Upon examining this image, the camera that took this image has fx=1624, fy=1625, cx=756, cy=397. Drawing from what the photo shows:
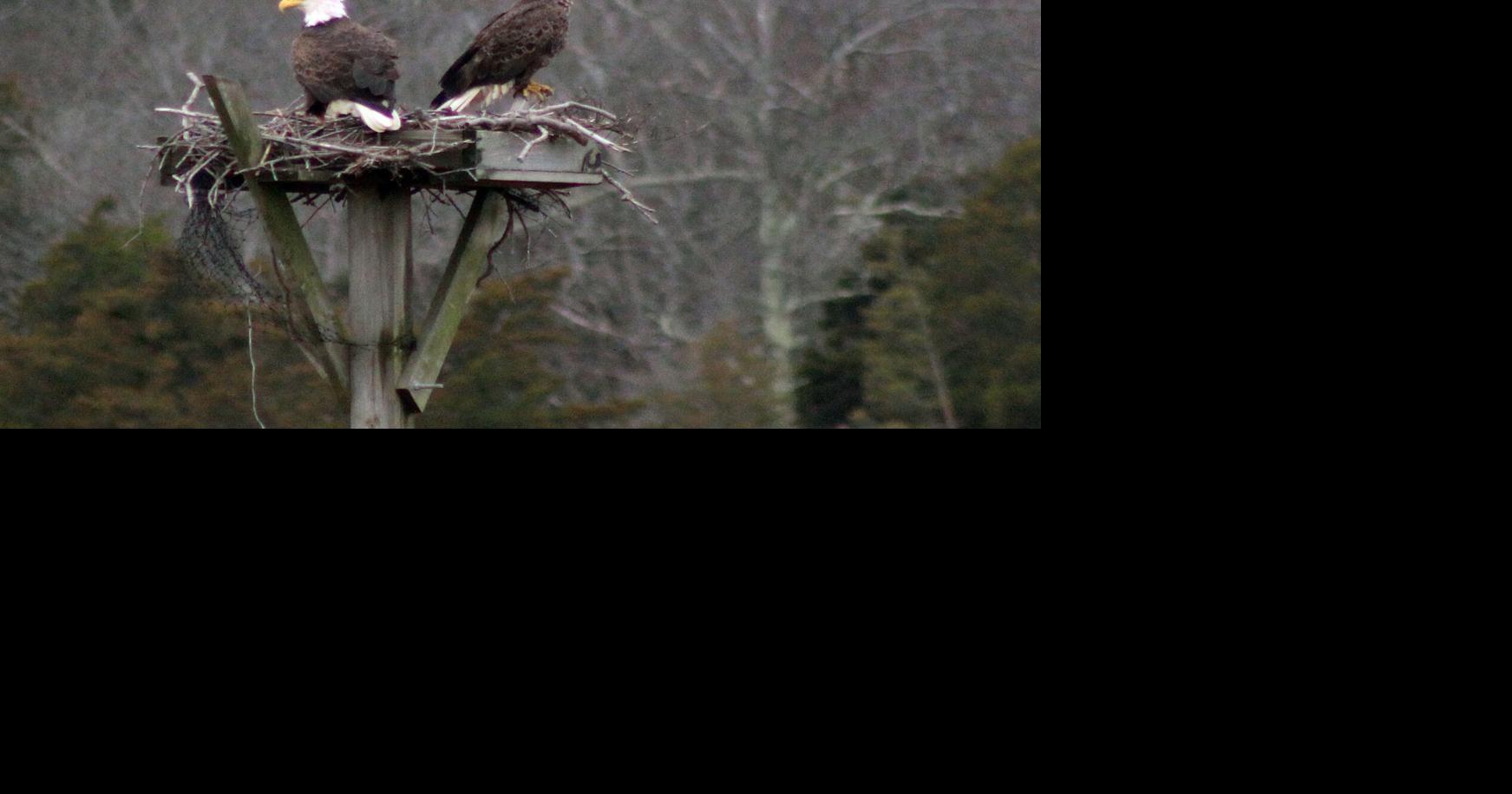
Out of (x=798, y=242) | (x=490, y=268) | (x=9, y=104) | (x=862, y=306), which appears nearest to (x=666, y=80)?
(x=798, y=242)

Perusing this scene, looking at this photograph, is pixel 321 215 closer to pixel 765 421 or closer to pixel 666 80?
pixel 666 80

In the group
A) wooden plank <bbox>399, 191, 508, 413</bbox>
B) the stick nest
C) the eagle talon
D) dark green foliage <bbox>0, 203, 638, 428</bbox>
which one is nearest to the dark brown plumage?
the stick nest

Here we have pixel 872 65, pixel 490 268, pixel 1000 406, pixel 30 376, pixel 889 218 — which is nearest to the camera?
pixel 490 268

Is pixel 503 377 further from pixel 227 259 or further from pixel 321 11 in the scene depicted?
pixel 227 259

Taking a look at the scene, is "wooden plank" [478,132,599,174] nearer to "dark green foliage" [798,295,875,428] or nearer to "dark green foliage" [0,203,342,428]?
Answer: "dark green foliage" [0,203,342,428]

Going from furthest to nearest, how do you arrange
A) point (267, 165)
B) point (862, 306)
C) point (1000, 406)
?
point (862, 306) < point (1000, 406) < point (267, 165)

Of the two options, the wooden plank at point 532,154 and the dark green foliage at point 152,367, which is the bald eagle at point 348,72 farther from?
the dark green foliage at point 152,367

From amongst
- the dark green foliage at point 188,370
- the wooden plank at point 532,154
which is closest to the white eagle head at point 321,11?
the wooden plank at point 532,154
